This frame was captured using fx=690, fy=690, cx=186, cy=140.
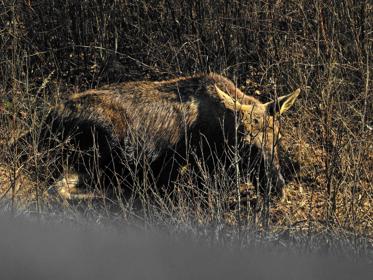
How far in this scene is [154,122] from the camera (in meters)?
6.81

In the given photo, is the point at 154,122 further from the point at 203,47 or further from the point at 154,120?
the point at 203,47

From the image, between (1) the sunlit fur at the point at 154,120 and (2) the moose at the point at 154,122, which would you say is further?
(1) the sunlit fur at the point at 154,120

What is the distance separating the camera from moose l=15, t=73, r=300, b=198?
6297mm

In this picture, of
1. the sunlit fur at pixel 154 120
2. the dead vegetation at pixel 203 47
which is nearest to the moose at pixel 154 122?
the sunlit fur at pixel 154 120

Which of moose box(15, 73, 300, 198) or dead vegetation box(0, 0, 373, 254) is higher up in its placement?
dead vegetation box(0, 0, 373, 254)

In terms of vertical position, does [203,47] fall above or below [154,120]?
above

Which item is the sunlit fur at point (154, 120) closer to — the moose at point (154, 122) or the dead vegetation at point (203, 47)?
the moose at point (154, 122)

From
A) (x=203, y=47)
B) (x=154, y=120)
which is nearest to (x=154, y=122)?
(x=154, y=120)

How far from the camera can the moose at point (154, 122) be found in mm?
6297

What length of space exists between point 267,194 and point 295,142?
3070 millimetres

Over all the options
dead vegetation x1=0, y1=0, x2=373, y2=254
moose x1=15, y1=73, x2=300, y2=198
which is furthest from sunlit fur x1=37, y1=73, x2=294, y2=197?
dead vegetation x1=0, y1=0, x2=373, y2=254

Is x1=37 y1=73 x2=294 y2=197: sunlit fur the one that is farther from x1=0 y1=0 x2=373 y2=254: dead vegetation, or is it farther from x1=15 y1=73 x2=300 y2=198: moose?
x1=0 y1=0 x2=373 y2=254: dead vegetation

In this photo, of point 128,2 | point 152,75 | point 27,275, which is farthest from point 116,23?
point 27,275

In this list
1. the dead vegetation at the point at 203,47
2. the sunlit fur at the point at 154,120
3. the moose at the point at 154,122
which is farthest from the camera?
the dead vegetation at the point at 203,47
